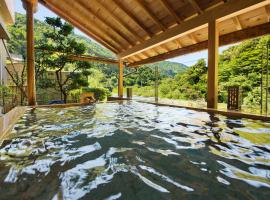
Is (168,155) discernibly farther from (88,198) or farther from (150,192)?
(88,198)

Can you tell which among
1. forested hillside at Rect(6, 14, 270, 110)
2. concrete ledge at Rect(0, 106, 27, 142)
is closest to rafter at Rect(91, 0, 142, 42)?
forested hillside at Rect(6, 14, 270, 110)

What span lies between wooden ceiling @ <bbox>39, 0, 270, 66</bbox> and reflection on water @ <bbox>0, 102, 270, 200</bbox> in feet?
9.89

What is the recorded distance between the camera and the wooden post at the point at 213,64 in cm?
432

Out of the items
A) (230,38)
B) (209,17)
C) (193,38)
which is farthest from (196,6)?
(193,38)

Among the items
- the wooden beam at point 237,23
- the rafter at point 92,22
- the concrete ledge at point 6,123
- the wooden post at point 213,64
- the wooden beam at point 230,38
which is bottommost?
the concrete ledge at point 6,123

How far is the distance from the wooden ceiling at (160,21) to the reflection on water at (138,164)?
3.01 m

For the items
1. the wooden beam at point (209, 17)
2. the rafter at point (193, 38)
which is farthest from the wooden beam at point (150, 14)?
the rafter at point (193, 38)

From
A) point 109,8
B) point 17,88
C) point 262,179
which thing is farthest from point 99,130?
point 17,88

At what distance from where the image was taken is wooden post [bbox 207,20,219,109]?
432 centimetres

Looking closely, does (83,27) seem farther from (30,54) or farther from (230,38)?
(230,38)

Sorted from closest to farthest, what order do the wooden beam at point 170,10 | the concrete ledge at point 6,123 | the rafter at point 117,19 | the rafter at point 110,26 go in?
1. the concrete ledge at point 6,123
2. the wooden beam at point 170,10
3. the rafter at point 117,19
4. the rafter at point 110,26

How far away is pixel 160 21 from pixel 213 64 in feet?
8.11

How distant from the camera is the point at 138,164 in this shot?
1735 millimetres

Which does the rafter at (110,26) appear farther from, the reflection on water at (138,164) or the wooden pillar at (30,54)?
the reflection on water at (138,164)
